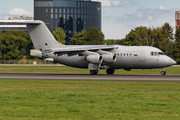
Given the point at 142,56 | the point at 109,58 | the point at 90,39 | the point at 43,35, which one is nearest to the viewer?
the point at 142,56

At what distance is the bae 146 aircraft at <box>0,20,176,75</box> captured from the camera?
40.5 meters

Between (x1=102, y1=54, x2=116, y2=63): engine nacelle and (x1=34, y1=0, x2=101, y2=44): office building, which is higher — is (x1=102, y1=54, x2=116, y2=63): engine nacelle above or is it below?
below

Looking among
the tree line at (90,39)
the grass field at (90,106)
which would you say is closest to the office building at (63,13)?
the tree line at (90,39)

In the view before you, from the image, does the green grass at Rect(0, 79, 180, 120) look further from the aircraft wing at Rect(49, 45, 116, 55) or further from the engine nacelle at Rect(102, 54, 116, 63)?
the aircraft wing at Rect(49, 45, 116, 55)

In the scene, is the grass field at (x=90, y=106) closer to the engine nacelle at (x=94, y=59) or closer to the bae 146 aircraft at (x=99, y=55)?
the bae 146 aircraft at (x=99, y=55)

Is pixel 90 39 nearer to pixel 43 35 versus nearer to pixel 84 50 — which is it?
pixel 43 35

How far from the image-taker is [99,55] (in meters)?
42.1

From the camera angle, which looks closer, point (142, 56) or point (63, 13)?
point (142, 56)

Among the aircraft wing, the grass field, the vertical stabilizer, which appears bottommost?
the grass field

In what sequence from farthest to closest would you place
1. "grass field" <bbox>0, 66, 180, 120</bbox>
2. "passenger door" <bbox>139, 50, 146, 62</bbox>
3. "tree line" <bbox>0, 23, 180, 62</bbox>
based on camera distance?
"tree line" <bbox>0, 23, 180, 62</bbox> < "passenger door" <bbox>139, 50, 146, 62</bbox> < "grass field" <bbox>0, 66, 180, 120</bbox>

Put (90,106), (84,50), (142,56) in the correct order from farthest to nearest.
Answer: (84,50), (142,56), (90,106)

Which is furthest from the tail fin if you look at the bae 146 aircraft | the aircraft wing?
the aircraft wing

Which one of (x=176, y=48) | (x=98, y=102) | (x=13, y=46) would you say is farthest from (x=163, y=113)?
(x=13, y=46)

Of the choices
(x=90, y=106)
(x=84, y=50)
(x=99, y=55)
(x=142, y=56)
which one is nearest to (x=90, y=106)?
(x=90, y=106)
